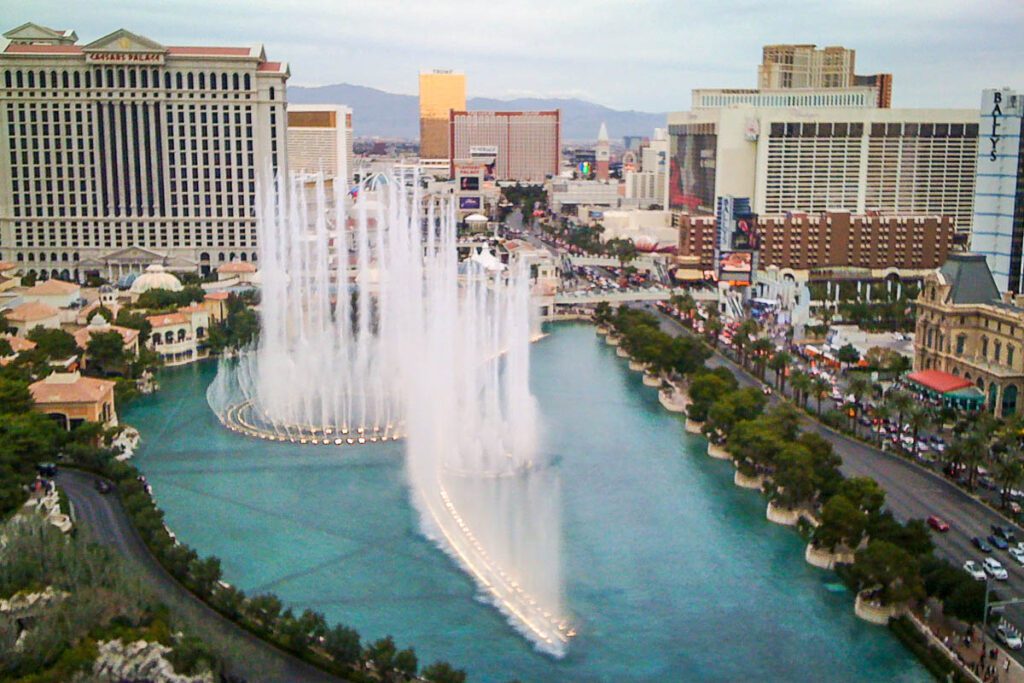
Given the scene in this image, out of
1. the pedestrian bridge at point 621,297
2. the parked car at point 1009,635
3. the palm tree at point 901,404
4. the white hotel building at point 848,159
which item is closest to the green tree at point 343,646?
the parked car at point 1009,635

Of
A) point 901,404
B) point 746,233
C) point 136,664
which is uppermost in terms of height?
point 746,233

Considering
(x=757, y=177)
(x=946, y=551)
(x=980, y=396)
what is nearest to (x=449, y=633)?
(x=946, y=551)

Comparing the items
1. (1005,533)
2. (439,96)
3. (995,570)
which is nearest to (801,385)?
(1005,533)

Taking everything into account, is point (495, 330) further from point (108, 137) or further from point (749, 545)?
point (108, 137)

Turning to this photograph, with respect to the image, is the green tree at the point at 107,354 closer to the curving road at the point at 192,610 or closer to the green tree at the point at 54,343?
the green tree at the point at 54,343

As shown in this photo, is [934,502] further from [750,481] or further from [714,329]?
[714,329]

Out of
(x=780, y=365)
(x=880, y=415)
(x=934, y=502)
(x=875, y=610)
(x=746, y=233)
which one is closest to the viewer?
(x=875, y=610)
